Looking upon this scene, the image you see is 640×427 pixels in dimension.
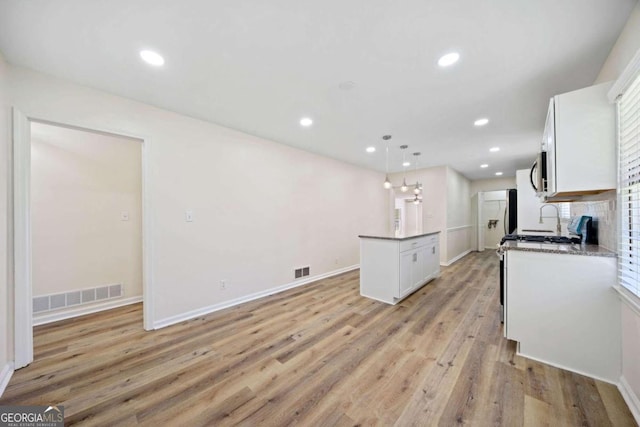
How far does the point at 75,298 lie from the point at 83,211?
3.74 ft

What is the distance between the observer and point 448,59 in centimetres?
190

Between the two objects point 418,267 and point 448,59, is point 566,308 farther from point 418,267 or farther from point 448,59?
point 448,59

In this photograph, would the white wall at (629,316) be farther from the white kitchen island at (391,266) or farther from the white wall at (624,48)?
the white kitchen island at (391,266)

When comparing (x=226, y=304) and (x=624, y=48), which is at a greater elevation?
(x=624, y=48)

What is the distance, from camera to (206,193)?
313 centimetres

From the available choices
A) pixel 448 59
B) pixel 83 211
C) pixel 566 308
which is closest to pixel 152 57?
pixel 448 59

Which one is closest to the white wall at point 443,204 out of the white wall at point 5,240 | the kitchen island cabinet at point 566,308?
the kitchen island cabinet at point 566,308

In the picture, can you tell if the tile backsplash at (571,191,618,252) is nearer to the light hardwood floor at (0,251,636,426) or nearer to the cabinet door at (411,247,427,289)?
the light hardwood floor at (0,251,636,426)

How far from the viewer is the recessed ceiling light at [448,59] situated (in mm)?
1840

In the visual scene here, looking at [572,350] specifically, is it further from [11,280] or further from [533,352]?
[11,280]

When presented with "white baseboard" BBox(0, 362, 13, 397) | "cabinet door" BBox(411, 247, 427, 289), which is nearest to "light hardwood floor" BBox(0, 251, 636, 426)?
"white baseboard" BBox(0, 362, 13, 397)

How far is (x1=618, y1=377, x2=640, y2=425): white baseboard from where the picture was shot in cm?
142

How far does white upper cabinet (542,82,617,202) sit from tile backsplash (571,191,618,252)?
331 mm

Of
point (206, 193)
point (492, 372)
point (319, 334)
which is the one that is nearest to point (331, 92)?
point (206, 193)
